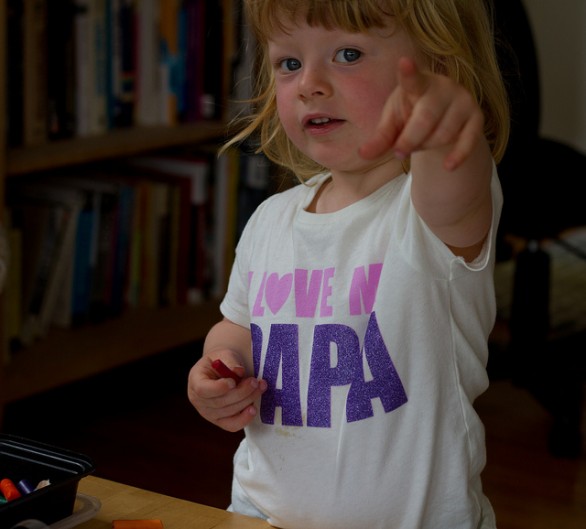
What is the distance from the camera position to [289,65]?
978 millimetres

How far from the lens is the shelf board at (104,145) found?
1.99 meters

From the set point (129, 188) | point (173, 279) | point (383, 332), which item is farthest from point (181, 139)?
point (383, 332)

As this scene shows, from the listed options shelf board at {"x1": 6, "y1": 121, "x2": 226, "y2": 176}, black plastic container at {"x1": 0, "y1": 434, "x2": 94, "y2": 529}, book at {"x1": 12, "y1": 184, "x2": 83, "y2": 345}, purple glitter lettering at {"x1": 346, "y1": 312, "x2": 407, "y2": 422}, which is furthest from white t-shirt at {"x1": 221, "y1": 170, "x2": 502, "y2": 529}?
book at {"x1": 12, "y1": 184, "x2": 83, "y2": 345}

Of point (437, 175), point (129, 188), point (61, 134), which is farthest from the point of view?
point (129, 188)

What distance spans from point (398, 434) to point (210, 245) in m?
1.59

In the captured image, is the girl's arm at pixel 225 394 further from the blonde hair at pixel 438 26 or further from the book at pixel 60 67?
the book at pixel 60 67

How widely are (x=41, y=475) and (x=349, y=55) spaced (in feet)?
1.37

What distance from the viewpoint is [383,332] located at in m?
0.94

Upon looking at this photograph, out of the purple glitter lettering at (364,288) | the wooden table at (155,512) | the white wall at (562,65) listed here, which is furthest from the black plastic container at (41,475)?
the white wall at (562,65)

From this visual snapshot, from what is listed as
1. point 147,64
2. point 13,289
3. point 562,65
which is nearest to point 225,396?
point 13,289

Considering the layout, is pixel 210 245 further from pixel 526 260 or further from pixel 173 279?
pixel 526 260

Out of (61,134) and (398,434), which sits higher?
(61,134)

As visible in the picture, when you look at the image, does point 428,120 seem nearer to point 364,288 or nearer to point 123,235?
point 364,288

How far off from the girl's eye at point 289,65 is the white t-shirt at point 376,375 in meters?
0.13
